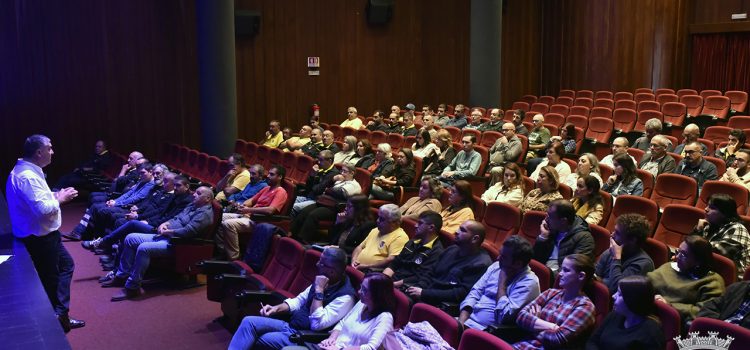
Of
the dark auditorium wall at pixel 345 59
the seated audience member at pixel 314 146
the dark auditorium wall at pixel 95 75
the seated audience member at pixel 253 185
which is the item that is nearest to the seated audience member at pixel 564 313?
the seated audience member at pixel 253 185

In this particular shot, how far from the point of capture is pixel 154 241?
6328 millimetres

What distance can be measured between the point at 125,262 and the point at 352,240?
1.97 m

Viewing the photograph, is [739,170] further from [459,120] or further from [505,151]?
[459,120]

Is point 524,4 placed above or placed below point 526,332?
above

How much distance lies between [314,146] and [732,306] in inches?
272

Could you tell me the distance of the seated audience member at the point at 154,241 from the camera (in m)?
6.19

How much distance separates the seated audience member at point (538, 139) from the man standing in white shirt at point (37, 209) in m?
5.51

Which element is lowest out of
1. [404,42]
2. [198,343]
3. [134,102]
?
[198,343]

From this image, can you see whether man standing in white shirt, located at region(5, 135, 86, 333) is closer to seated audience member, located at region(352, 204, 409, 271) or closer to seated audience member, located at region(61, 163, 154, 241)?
seated audience member, located at region(352, 204, 409, 271)

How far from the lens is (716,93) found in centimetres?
1141

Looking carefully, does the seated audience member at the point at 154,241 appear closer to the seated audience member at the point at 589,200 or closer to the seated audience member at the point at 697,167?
the seated audience member at the point at 589,200

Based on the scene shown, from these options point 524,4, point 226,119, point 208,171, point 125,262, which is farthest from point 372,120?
point 125,262

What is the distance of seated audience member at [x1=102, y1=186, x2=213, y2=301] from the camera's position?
20.3 feet

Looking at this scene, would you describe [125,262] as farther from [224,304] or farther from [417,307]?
[417,307]
